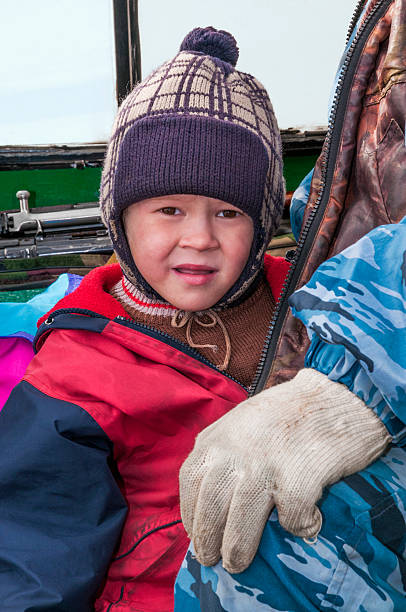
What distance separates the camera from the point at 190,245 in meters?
1.02

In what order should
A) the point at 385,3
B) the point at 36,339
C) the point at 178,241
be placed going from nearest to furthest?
the point at 385,3 < the point at 178,241 < the point at 36,339

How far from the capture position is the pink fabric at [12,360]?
140 centimetres

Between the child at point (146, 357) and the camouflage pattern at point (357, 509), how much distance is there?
391 mm

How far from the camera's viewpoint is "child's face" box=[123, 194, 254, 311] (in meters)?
1.04

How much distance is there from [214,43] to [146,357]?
684 mm

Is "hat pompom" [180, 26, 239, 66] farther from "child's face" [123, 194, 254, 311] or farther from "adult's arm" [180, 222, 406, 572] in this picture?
"adult's arm" [180, 222, 406, 572]

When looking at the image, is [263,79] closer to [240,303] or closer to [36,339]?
[240,303]

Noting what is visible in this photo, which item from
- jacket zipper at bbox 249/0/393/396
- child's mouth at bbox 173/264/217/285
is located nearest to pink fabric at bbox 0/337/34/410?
child's mouth at bbox 173/264/217/285

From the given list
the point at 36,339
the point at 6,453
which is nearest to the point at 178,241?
the point at 36,339

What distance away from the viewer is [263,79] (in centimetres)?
254

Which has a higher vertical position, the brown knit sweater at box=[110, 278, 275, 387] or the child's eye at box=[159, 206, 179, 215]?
the child's eye at box=[159, 206, 179, 215]

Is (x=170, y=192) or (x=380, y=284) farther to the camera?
(x=170, y=192)

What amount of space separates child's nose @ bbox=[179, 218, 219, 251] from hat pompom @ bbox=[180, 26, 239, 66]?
1.36 feet

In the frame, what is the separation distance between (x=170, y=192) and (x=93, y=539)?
2.01ft
